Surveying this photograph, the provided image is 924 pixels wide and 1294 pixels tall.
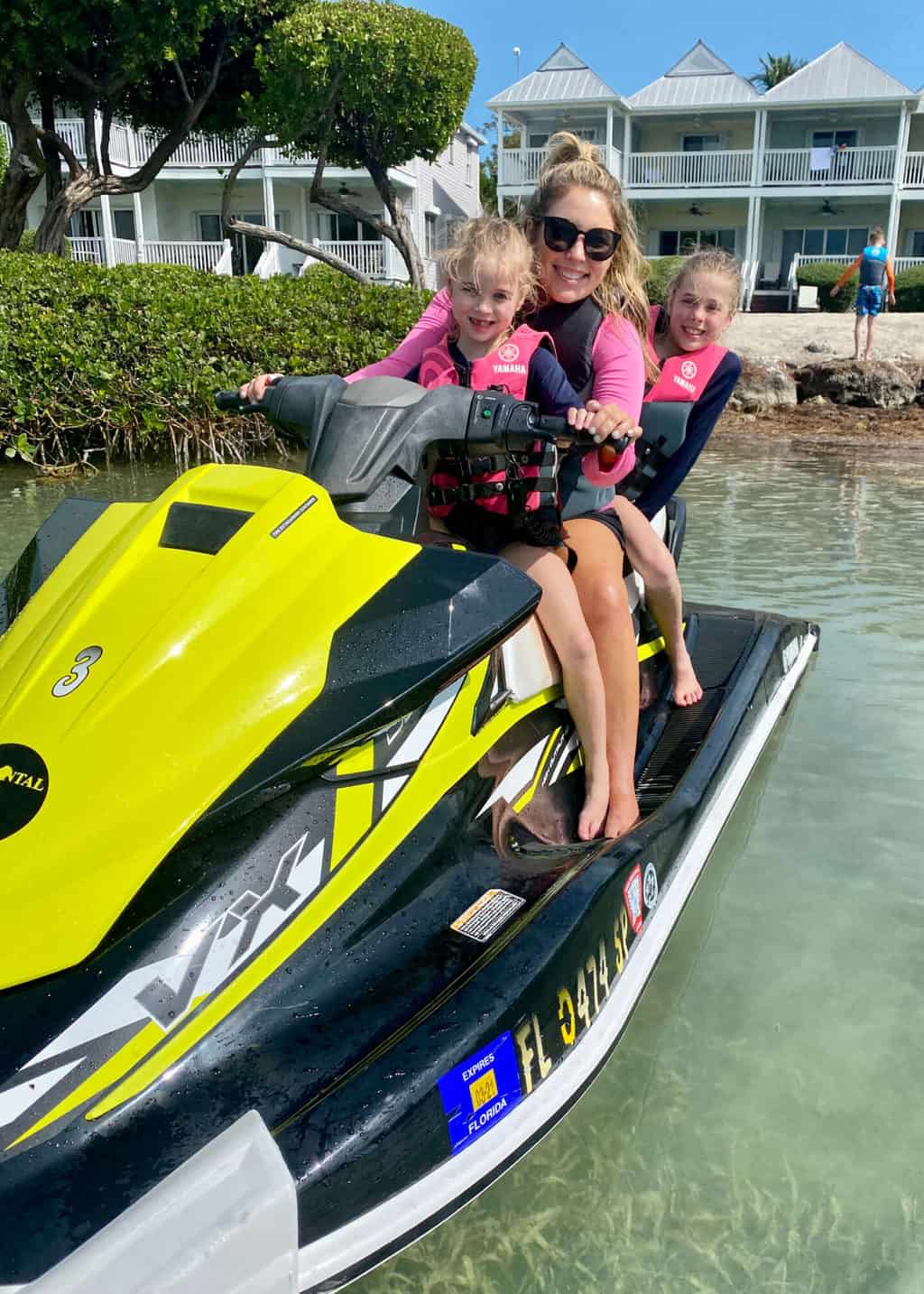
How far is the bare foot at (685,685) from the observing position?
9.46ft

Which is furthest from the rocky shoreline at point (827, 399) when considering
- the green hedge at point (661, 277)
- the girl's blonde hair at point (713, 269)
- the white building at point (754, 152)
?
the white building at point (754, 152)

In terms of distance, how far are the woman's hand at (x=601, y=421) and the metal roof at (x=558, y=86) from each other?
1172 inches

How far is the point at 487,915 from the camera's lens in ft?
5.43

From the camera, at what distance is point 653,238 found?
2973 centimetres

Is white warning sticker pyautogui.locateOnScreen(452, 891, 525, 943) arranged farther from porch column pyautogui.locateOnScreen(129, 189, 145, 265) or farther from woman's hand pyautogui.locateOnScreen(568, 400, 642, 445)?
porch column pyautogui.locateOnScreen(129, 189, 145, 265)

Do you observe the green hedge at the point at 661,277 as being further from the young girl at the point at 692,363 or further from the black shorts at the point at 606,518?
the black shorts at the point at 606,518

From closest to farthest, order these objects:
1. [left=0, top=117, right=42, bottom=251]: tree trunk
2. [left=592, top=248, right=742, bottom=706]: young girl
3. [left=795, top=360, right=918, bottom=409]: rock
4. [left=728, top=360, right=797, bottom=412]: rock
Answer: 1. [left=592, top=248, right=742, bottom=706]: young girl
2. [left=795, top=360, right=918, bottom=409]: rock
3. [left=728, top=360, right=797, bottom=412]: rock
4. [left=0, top=117, right=42, bottom=251]: tree trunk

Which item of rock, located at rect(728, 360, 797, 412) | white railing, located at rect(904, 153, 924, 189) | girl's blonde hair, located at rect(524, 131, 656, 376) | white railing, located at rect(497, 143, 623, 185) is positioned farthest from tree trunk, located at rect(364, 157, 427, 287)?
girl's blonde hair, located at rect(524, 131, 656, 376)

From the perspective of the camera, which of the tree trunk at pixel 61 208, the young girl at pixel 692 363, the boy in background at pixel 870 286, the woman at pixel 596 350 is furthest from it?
the tree trunk at pixel 61 208

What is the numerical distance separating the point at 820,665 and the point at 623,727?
1.90m

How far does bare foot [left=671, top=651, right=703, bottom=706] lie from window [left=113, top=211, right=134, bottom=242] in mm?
28372

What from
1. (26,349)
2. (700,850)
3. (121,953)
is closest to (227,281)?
(26,349)

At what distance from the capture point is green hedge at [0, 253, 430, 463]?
24.3ft

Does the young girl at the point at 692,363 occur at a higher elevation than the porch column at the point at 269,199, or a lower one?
lower
